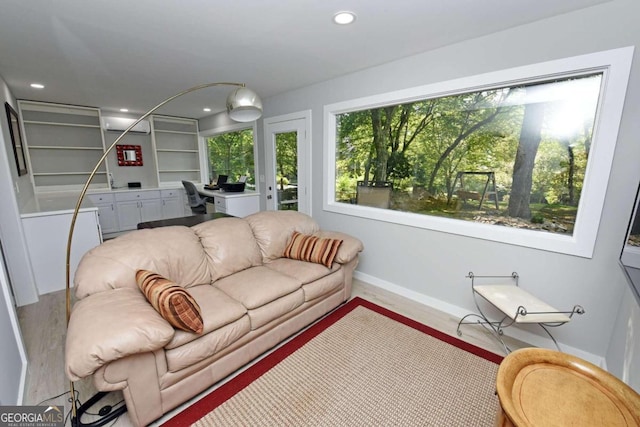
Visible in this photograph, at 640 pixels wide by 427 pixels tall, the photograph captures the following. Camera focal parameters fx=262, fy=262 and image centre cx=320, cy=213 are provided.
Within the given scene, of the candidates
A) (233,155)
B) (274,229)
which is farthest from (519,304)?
(233,155)

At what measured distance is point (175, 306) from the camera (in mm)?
1455

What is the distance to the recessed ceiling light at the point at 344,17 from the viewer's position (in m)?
1.80

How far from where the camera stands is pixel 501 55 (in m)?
2.06

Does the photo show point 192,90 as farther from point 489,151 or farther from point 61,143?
point 61,143

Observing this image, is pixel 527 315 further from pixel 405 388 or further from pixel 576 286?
pixel 405 388

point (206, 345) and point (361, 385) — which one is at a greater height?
point (206, 345)

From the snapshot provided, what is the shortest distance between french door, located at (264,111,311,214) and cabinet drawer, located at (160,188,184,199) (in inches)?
103

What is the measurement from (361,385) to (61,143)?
6375mm

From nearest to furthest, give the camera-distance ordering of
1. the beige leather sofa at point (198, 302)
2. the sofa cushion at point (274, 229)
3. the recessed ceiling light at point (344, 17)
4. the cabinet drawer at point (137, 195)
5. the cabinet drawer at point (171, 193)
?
the beige leather sofa at point (198, 302) → the recessed ceiling light at point (344, 17) → the sofa cushion at point (274, 229) → the cabinet drawer at point (137, 195) → the cabinet drawer at point (171, 193)

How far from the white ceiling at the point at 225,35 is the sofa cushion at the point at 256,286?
6.39 feet

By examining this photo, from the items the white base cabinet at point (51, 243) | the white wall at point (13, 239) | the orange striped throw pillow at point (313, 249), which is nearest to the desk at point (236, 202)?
the white base cabinet at point (51, 243)

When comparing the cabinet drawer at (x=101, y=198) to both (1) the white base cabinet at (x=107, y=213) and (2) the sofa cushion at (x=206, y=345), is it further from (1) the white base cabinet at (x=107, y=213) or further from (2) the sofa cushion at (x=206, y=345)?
(2) the sofa cushion at (x=206, y=345)

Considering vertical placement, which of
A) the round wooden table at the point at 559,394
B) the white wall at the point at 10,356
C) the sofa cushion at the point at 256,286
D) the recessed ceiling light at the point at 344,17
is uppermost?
the recessed ceiling light at the point at 344,17

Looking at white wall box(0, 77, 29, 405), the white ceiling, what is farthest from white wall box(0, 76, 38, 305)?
the white ceiling
